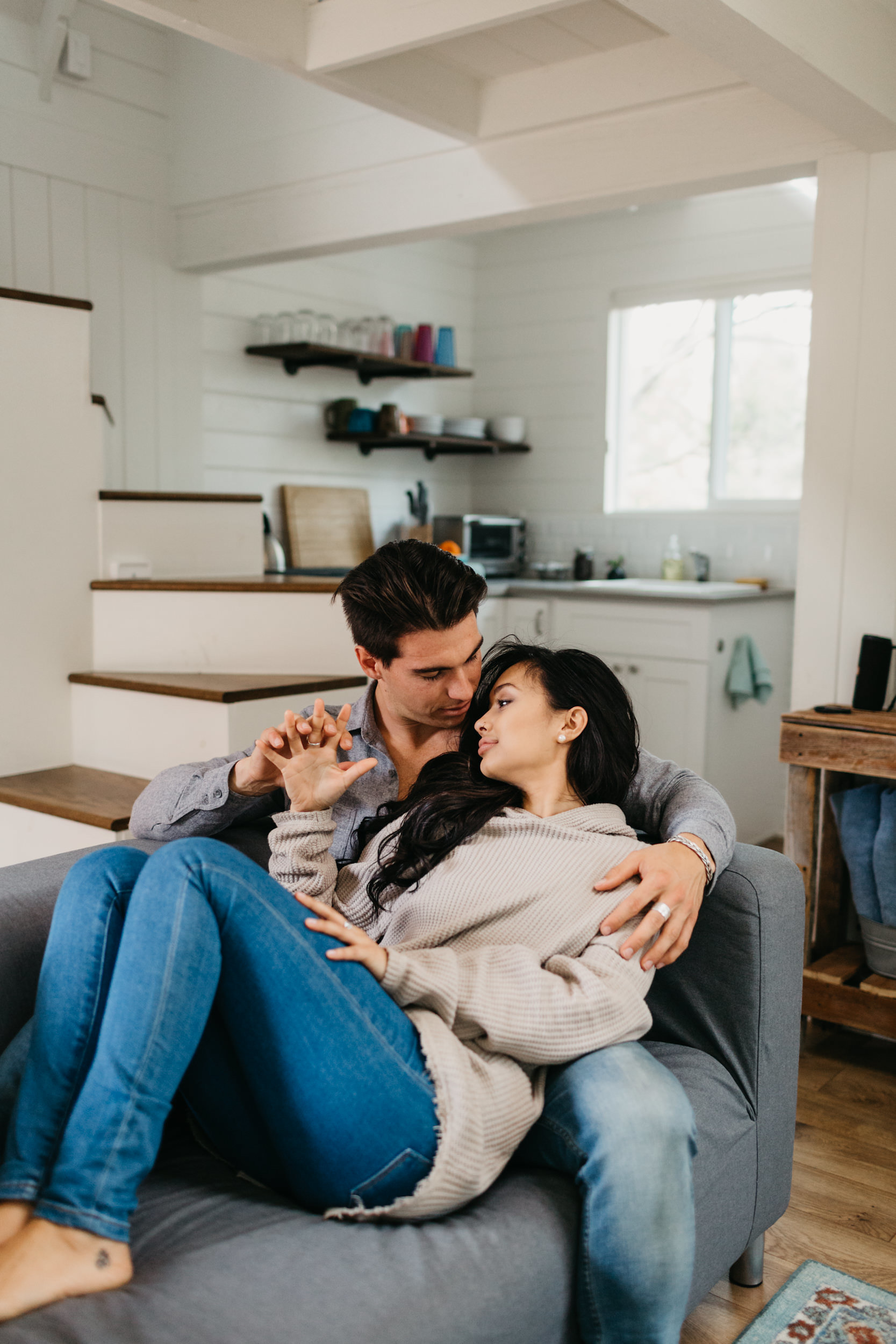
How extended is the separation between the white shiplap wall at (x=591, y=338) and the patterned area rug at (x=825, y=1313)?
322cm

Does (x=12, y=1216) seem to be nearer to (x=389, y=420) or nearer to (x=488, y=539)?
(x=389, y=420)

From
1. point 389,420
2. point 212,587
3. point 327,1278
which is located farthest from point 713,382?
point 327,1278

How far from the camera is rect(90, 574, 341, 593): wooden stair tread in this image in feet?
9.87

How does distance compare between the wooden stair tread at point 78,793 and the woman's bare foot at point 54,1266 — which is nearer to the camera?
the woman's bare foot at point 54,1266

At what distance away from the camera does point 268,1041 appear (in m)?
1.20

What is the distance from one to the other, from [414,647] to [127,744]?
1.56 metres

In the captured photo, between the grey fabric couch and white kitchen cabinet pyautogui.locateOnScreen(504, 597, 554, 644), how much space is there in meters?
2.82

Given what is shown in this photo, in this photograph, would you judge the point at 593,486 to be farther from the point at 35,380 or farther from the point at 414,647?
the point at 414,647

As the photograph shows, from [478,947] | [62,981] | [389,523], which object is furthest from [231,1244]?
[389,523]

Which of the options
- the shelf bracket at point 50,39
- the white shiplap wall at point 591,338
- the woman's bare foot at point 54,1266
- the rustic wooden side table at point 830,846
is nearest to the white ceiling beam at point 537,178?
the shelf bracket at point 50,39

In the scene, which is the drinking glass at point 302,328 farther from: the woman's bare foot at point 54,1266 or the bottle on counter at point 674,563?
the woman's bare foot at point 54,1266

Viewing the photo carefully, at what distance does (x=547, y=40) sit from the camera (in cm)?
263

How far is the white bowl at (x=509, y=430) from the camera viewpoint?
5.24 metres

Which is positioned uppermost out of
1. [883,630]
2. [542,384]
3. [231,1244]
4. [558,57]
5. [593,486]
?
[558,57]
